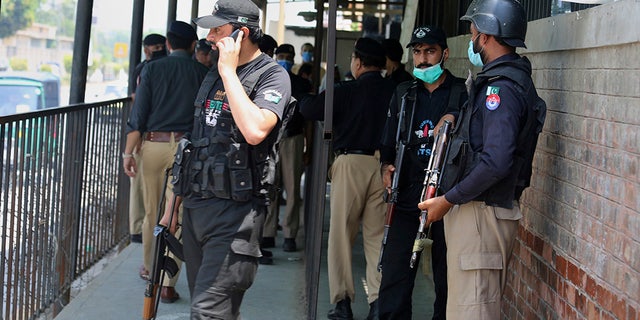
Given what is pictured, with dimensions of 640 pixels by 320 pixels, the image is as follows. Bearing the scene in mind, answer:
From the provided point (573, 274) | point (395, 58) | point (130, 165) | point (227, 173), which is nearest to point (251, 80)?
point (227, 173)

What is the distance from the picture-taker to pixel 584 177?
3.95 m

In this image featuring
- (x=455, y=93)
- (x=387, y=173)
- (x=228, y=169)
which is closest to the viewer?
(x=228, y=169)

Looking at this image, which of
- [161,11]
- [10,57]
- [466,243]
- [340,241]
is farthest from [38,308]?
[10,57]

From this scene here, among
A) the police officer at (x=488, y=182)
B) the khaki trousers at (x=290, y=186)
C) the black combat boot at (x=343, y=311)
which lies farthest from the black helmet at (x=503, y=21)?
the khaki trousers at (x=290, y=186)

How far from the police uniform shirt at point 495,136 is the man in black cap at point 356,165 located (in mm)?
2262

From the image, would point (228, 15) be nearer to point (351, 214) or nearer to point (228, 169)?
point (228, 169)

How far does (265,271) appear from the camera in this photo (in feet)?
26.6

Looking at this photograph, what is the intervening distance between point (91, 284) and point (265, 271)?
154 cm

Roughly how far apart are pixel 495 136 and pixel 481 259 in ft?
1.92

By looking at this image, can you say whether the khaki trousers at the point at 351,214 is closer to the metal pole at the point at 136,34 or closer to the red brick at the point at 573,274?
the red brick at the point at 573,274

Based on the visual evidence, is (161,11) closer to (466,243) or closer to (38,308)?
(38,308)

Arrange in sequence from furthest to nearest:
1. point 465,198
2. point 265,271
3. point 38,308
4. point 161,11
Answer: point 161,11 < point 265,271 < point 38,308 < point 465,198

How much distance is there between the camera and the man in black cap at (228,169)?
4.20 m

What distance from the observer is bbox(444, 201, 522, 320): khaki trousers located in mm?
4148
